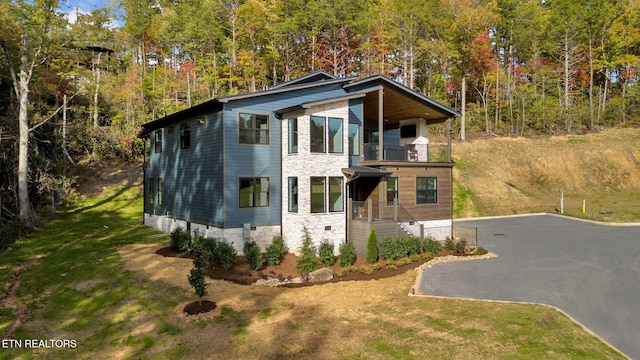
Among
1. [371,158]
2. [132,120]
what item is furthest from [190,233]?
[132,120]

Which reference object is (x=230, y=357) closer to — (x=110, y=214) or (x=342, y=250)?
(x=342, y=250)

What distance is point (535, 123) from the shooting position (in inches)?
1994

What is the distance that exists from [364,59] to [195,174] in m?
37.4

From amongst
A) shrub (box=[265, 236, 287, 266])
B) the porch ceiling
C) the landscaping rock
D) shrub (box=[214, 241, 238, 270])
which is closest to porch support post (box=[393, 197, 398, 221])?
the landscaping rock

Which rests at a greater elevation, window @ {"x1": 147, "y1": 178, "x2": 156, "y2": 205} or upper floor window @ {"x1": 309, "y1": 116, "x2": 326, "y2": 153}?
upper floor window @ {"x1": 309, "y1": 116, "x2": 326, "y2": 153}

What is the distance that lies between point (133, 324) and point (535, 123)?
54.8m

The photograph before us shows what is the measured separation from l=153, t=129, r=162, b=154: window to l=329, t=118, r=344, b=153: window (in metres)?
13.3

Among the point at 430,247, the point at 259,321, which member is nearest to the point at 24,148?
the point at 259,321

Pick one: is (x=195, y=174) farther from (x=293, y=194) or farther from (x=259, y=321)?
(x=259, y=321)

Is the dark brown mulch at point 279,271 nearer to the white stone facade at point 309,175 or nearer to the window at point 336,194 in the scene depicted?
the white stone facade at point 309,175

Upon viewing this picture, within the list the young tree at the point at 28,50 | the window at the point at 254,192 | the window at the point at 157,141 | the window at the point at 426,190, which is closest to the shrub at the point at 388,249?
the window at the point at 426,190

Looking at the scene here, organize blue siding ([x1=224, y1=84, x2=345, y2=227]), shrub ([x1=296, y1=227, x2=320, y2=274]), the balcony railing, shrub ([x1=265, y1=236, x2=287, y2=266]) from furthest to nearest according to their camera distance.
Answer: the balcony railing
blue siding ([x1=224, y1=84, x2=345, y2=227])
shrub ([x1=265, y1=236, x2=287, y2=266])
shrub ([x1=296, y1=227, x2=320, y2=274])

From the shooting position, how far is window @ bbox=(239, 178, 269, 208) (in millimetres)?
18875

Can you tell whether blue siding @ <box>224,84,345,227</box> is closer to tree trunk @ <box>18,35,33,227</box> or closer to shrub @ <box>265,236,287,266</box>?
shrub @ <box>265,236,287,266</box>
